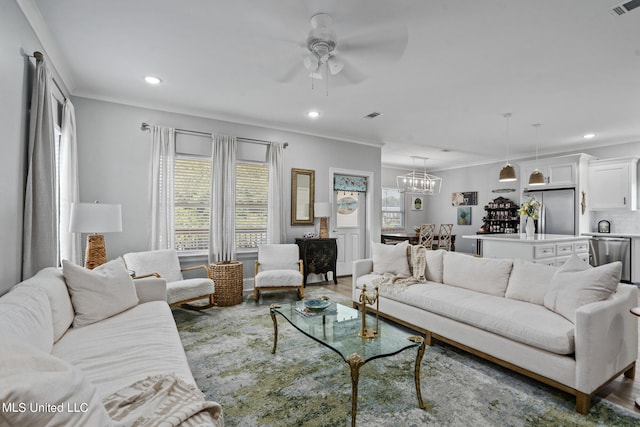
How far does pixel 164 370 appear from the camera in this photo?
1582 millimetres

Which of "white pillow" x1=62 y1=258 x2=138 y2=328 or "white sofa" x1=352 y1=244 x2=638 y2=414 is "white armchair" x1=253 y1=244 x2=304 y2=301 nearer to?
"white sofa" x1=352 y1=244 x2=638 y2=414

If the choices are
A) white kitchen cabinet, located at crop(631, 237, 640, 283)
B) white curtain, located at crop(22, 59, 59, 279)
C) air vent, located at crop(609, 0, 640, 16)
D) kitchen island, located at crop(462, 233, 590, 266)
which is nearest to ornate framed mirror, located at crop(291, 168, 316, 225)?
kitchen island, located at crop(462, 233, 590, 266)

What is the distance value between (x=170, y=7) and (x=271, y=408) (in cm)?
280

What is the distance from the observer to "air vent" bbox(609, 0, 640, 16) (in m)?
2.22

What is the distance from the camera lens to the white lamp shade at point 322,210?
17.7ft

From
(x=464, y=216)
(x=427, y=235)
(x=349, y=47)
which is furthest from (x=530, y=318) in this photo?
(x=464, y=216)

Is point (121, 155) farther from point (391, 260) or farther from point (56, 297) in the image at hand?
point (391, 260)

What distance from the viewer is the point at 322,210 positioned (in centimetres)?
541

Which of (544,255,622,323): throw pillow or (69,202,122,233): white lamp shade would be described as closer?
(544,255,622,323): throw pillow

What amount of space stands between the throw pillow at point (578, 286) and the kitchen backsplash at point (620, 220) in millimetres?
5166

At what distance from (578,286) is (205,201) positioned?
431 cm

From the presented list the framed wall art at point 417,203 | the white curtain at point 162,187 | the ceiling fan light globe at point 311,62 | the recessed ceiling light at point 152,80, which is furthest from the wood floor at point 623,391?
the framed wall art at point 417,203

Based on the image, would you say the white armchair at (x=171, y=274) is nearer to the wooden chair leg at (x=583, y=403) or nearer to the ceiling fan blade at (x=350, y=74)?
the ceiling fan blade at (x=350, y=74)

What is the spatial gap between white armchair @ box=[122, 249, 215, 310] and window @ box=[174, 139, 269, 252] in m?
0.58
